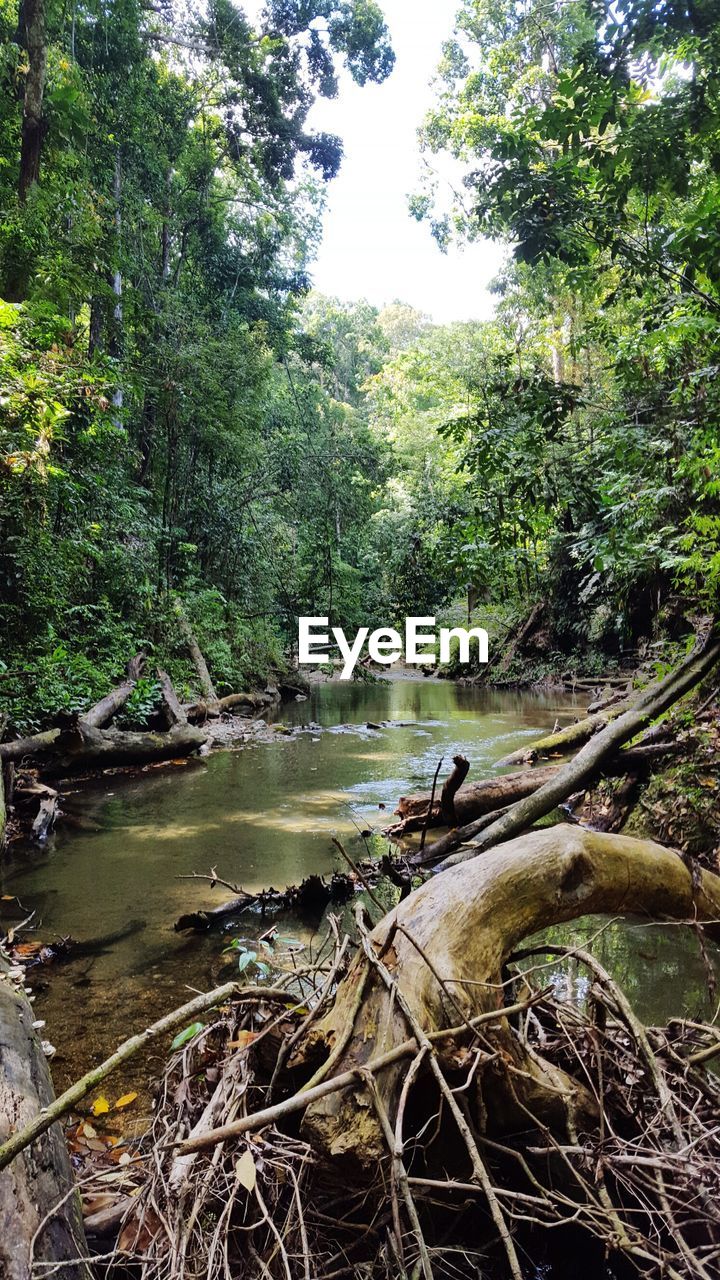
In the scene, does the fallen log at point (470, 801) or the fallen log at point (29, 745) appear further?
the fallen log at point (29, 745)

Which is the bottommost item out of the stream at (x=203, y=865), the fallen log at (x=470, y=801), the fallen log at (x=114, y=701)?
the stream at (x=203, y=865)

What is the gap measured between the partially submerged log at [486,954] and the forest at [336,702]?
0.5 inches

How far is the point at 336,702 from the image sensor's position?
1811 centimetres

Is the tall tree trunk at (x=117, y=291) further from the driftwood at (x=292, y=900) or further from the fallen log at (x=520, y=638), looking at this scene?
the fallen log at (x=520, y=638)

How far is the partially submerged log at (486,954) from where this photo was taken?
155 centimetres

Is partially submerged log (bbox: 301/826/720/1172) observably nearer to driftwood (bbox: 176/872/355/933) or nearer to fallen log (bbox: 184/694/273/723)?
driftwood (bbox: 176/872/355/933)

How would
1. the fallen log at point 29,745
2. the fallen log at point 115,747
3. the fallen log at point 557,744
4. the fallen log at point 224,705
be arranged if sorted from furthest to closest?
the fallen log at point 224,705 < the fallen log at point 557,744 < the fallen log at point 115,747 < the fallen log at point 29,745

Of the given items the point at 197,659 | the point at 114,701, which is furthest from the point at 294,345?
the point at 114,701

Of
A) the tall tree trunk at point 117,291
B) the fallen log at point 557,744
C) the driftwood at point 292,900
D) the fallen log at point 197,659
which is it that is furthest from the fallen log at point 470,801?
the tall tree trunk at point 117,291

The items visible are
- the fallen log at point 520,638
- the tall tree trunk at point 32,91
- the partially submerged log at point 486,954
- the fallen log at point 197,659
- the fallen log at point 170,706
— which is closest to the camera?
the partially submerged log at point 486,954

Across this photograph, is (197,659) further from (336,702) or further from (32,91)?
(32,91)

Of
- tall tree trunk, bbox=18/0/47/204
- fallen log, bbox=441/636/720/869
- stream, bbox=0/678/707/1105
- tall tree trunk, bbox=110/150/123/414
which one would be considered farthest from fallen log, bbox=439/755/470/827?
tall tree trunk, bbox=110/150/123/414

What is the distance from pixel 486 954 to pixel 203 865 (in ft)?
13.1

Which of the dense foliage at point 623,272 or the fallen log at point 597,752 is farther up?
the dense foliage at point 623,272
